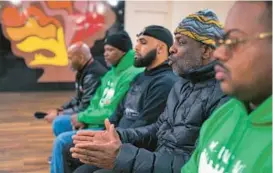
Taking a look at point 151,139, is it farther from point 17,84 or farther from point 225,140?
point 17,84

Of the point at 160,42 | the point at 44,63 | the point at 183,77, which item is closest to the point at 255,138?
the point at 183,77

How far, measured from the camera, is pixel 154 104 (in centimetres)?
216

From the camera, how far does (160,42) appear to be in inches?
94.6

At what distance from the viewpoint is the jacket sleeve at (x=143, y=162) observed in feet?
5.29

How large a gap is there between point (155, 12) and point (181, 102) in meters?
5.30

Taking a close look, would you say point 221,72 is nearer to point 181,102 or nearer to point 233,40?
point 233,40

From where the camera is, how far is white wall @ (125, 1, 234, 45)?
6762mm

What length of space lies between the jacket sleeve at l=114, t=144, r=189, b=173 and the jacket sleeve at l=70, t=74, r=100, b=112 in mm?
1566

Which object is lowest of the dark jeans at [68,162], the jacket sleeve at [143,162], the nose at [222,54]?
the dark jeans at [68,162]

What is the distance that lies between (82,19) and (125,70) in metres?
4.07

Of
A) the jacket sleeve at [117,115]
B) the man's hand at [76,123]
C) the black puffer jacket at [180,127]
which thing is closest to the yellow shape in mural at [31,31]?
the man's hand at [76,123]

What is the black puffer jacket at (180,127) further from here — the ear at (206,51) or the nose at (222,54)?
the nose at (222,54)

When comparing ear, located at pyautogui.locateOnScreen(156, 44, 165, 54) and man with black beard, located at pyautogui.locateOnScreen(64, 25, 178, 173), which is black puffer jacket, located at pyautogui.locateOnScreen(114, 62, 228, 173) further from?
ear, located at pyautogui.locateOnScreen(156, 44, 165, 54)

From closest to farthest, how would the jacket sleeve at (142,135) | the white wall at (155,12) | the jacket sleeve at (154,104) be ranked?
1. the jacket sleeve at (142,135)
2. the jacket sleeve at (154,104)
3. the white wall at (155,12)
